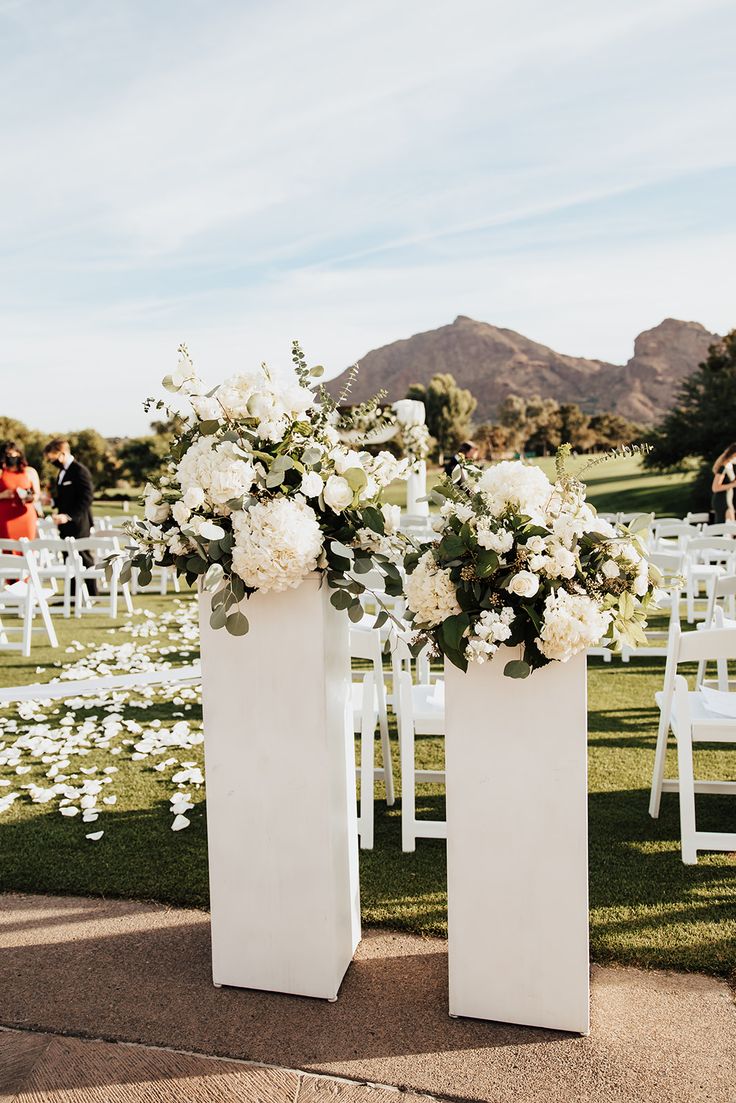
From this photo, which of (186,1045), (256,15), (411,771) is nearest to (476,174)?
(256,15)

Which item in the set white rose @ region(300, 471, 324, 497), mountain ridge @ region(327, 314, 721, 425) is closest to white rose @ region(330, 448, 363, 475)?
white rose @ region(300, 471, 324, 497)

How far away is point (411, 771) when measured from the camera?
11.7 feet

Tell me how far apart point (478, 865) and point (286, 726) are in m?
0.69

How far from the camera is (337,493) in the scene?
7.93ft

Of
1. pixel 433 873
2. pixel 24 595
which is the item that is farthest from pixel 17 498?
pixel 433 873

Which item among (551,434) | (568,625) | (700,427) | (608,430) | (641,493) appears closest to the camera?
(568,625)

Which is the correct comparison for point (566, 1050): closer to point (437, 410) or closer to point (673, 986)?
point (673, 986)

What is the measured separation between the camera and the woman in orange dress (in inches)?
Result: 394

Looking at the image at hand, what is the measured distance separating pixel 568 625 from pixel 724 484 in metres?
10.1

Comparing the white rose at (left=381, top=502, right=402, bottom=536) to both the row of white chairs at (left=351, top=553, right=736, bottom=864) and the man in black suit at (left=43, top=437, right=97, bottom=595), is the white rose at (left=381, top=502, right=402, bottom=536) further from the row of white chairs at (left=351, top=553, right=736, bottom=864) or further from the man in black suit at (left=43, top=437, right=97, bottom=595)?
the man in black suit at (left=43, top=437, right=97, bottom=595)

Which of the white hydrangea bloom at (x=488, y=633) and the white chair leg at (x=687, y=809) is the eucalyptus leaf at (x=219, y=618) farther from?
the white chair leg at (x=687, y=809)

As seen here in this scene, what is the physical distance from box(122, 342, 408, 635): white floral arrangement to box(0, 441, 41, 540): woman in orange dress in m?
8.17

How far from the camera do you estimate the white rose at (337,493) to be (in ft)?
7.91

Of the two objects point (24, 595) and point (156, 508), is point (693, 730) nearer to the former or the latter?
point (156, 508)
